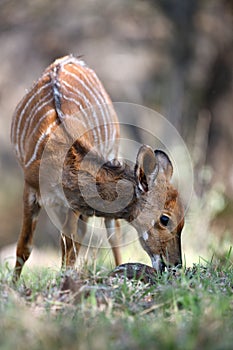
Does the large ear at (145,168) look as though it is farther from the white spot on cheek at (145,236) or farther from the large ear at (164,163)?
the white spot on cheek at (145,236)

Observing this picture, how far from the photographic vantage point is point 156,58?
17.9 meters

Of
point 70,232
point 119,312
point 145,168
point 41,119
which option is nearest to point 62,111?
point 41,119

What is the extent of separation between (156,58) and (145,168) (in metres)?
12.3

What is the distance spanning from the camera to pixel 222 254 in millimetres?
7387

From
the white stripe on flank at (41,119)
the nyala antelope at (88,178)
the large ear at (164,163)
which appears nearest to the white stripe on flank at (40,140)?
the nyala antelope at (88,178)

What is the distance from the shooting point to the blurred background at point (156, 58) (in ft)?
42.0

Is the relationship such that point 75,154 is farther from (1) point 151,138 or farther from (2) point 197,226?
(1) point 151,138

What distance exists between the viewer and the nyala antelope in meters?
5.90

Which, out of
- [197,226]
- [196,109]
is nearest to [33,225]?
[197,226]

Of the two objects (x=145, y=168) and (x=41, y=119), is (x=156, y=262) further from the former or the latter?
(x=41, y=119)

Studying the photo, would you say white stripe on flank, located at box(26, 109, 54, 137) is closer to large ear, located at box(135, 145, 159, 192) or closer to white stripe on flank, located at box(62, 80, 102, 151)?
white stripe on flank, located at box(62, 80, 102, 151)

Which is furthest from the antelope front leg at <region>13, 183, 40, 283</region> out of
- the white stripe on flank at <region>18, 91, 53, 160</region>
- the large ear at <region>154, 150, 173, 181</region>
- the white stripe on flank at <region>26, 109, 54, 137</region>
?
the large ear at <region>154, 150, 173, 181</region>

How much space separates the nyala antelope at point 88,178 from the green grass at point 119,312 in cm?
78

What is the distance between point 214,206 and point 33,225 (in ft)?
10.8
